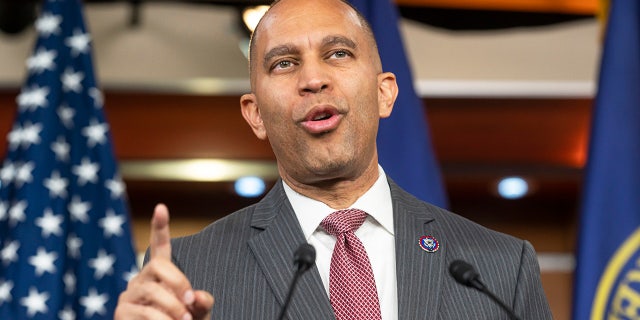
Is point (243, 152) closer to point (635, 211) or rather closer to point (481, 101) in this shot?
point (481, 101)

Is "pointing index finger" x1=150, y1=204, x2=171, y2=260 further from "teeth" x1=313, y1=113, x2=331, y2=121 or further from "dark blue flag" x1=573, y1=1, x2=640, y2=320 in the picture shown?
"dark blue flag" x1=573, y1=1, x2=640, y2=320

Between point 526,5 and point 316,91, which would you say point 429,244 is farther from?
point 526,5

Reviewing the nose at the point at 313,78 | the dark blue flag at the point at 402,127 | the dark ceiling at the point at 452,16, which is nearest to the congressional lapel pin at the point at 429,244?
the nose at the point at 313,78

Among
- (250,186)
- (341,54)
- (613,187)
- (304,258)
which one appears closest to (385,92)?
(341,54)

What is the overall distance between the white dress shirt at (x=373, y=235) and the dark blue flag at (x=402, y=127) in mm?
1231

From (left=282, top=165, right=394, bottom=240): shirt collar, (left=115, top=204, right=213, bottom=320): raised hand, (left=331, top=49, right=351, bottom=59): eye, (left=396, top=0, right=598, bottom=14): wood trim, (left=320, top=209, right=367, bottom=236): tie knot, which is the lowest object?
(left=115, top=204, right=213, bottom=320): raised hand

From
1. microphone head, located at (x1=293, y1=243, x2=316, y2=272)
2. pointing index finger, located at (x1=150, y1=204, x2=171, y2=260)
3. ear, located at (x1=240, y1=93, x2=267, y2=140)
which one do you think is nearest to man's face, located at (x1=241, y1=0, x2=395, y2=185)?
ear, located at (x1=240, y1=93, x2=267, y2=140)

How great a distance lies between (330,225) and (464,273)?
11.6 inches

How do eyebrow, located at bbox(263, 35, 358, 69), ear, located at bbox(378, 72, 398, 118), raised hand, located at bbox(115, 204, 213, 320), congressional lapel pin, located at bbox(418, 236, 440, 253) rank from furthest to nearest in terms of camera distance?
ear, located at bbox(378, 72, 398, 118) → eyebrow, located at bbox(263, 35, 358, 69) → congressional lapel pin, located at bbox(418, 236, 440, 253) → raised hand, located at bbox(115, 204, 213, 320)

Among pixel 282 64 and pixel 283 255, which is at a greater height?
pixel 282 64

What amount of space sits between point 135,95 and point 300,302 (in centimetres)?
333

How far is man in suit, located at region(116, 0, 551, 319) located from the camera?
161 cm

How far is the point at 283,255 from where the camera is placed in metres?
1.67

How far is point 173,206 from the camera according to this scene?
16.5 ft
